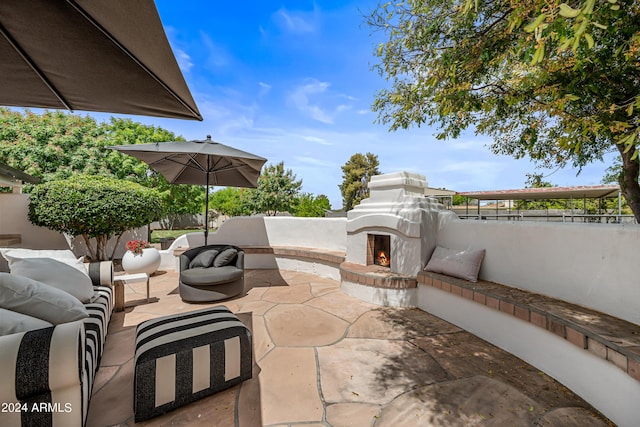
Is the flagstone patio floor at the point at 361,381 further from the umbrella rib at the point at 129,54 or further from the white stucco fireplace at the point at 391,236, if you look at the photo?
the umbrella rib at the point at 129,54

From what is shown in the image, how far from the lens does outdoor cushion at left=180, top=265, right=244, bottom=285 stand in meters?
4.15

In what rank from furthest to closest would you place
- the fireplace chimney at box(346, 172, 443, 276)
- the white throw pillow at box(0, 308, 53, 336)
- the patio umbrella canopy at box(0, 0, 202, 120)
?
the fireplace chimney at box(346, 172, 443, 276) → the white throw pillow at box(0, 308, 53, 336) → the patio umbrella canopy at box(0, 0, 202, 120)

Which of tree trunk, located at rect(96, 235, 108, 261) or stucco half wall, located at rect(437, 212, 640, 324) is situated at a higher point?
stucco half wall, located at rect(437, 212, 640, 324)

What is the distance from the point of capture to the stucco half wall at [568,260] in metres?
2.33

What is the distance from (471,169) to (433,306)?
5.94m

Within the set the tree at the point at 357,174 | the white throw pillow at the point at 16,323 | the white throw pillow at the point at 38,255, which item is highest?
the tree at the point at 357,174

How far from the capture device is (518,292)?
3.11 m

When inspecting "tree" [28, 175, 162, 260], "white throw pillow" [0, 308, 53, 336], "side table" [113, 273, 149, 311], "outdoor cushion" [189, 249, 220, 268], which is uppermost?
"tree" [28, 175, 162, 260]

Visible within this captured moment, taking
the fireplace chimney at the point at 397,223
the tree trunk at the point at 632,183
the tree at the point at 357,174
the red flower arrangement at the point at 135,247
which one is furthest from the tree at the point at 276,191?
the tree at the point at 357,174

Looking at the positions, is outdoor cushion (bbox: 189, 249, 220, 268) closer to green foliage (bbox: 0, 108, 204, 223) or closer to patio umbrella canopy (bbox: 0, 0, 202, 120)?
patio umbrella canopy (bbox: 0, 0, 202, 120)

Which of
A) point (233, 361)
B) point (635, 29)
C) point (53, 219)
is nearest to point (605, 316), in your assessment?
point (635, 29)

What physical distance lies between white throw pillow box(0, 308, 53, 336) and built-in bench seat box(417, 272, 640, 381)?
13.0ft

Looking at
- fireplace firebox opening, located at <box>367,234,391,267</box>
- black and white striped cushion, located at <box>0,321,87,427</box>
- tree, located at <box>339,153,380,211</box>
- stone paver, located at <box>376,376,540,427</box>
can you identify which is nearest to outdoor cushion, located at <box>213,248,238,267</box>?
fireplace firebox opening, located at <box>367,234,391,267</box>

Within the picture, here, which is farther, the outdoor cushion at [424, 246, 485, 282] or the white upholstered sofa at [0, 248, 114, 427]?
the outdoor cushion at [424, 246, 485, 282]
